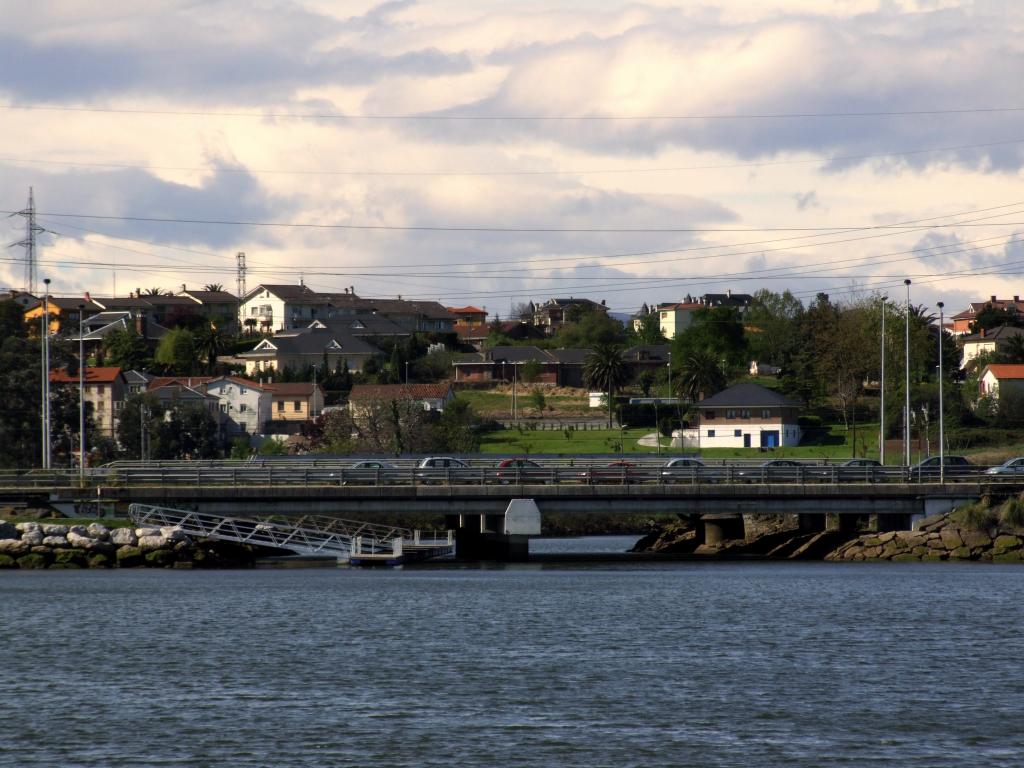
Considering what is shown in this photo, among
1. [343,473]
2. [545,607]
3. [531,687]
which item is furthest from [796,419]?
[531,687]

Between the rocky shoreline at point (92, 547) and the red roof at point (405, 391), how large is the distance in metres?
85.2

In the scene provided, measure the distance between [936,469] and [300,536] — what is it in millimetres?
31916

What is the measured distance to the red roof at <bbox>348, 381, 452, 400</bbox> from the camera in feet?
510

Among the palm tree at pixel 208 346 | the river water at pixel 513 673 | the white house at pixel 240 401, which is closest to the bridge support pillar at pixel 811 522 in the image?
the river water at pixel 513 673

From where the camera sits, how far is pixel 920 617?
46.6 meters

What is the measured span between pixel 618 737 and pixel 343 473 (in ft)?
135

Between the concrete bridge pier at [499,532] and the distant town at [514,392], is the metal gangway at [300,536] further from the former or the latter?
the distant town at [514,392]

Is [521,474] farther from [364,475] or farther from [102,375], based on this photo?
[102,375]

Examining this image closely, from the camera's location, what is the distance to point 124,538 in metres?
66.2

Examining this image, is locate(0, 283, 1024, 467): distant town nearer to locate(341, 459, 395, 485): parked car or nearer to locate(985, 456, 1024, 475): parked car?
locate(985, 456, 1024, 475): parked car

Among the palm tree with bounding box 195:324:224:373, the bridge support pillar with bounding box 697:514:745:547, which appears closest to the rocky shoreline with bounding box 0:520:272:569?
the bridge support pillar with bounding box 697:514:745:547

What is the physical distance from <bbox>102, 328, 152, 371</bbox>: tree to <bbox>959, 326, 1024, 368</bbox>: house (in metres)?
98.4

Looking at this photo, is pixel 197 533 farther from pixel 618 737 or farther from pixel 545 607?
pixel 618 737

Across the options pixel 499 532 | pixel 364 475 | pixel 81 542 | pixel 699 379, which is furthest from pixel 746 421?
pixel 81 542
